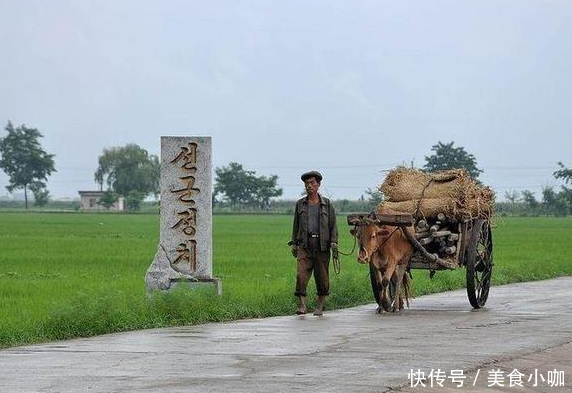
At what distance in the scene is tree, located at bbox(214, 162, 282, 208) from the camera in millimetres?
145250

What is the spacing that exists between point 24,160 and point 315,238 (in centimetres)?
14453

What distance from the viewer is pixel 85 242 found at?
157ft

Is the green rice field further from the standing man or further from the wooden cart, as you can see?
the wooden cart

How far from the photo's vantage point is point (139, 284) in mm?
24062

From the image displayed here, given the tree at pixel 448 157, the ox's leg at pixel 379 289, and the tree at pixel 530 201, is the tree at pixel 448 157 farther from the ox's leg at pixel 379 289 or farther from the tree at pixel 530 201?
the ox's leg at pixel 379 289

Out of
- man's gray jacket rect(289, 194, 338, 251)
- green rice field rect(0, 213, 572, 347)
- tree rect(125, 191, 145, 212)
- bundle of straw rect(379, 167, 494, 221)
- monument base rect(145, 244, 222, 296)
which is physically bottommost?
green rice field rect(0, 213, 572, 347)

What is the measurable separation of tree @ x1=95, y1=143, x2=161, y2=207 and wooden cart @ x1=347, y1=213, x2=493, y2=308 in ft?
443

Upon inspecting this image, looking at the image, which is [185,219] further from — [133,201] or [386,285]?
[133,201]

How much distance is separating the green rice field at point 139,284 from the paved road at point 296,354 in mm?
582

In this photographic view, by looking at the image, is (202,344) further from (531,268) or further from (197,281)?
(531,268)

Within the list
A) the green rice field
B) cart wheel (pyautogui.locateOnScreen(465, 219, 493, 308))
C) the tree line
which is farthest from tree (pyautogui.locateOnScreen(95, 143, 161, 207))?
cart wheel (pyautogui.locateOnScreen(465, 219, 493, 308))

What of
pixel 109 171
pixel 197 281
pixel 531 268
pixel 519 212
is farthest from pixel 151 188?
pixel 197 281

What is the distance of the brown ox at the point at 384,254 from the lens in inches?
711

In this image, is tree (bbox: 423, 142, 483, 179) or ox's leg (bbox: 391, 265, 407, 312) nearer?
ox's leg (bbox: 391, 265, 407, 312)
